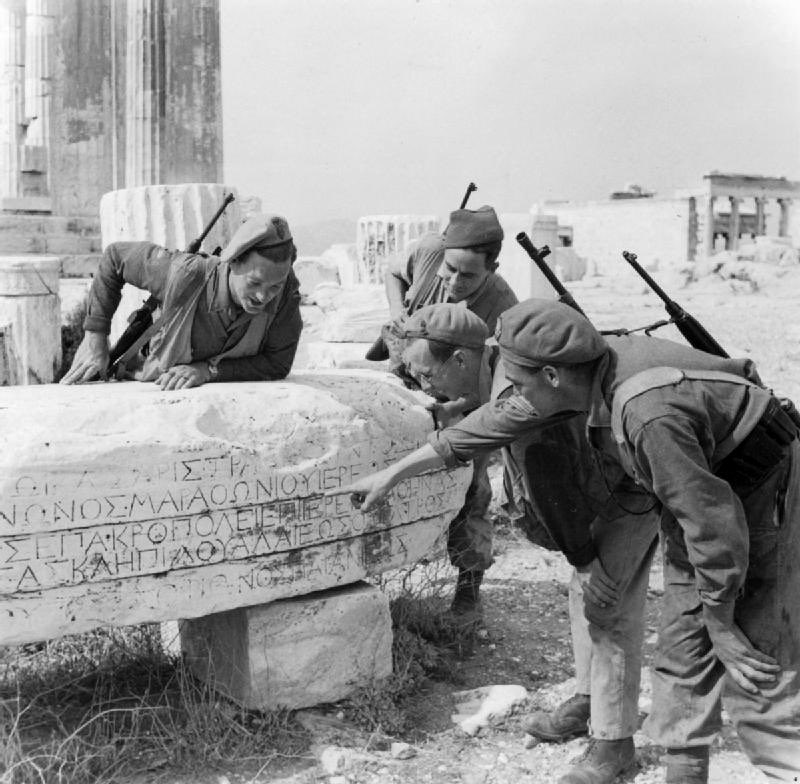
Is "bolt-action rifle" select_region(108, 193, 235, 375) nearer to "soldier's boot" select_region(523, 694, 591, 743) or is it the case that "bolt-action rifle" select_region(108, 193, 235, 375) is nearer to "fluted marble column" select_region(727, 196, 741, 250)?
"soldier's boot" select_region(523, 694, 591, 743)

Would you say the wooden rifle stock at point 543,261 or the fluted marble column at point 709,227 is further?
the fluted marble column at point 709,227

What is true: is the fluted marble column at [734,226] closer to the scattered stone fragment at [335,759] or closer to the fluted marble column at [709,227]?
the fluted marble column at [709,227]

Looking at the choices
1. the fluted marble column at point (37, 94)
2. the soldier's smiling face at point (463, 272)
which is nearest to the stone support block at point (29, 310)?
the soldier's smiling face at point (463, 272)

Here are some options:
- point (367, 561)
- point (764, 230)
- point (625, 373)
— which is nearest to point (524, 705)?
point (367, 561)

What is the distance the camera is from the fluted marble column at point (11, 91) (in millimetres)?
21094

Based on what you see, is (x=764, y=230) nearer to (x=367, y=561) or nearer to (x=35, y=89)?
(x=35, y=89)

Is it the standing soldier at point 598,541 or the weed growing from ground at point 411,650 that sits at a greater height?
the standing soldier at point 598,541

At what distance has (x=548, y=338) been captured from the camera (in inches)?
106

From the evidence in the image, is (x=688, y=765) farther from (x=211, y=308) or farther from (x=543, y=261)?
(x=211, y=308)

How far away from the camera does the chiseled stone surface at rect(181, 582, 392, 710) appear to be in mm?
3514

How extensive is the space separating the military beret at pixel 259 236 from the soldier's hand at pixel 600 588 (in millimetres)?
1492

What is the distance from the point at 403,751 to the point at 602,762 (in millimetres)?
641

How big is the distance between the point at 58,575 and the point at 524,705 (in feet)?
5.68

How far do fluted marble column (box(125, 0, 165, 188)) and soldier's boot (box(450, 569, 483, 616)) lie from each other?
907 cm
